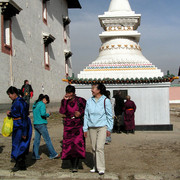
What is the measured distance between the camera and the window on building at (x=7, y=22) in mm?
11438

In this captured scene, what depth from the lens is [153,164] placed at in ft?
17.7

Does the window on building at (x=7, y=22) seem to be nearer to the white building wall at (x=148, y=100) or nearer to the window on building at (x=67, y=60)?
the white building wall at (x=148, y=100)

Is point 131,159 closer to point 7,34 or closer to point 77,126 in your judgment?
point 77,126

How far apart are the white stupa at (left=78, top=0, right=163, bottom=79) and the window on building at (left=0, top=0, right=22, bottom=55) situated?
3827mm

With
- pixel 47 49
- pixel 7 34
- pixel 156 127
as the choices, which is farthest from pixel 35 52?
pixel 156 127

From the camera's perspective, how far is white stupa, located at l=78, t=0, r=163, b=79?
1071cm

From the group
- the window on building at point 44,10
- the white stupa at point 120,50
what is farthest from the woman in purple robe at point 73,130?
the window on building at point 44,10

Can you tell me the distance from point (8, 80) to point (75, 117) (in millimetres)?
7916

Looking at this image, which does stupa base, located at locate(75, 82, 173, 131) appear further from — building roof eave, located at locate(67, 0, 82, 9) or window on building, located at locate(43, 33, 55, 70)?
building roof eave, located at locate(67, 0, 82, 9)

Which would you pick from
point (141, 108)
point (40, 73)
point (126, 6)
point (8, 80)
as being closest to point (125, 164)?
point (141, 108)

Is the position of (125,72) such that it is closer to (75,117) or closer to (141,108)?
(141,108)

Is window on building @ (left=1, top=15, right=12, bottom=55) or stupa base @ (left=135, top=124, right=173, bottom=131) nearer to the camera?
stupa base @ (left=135, top=124, right=173, bottom=131)

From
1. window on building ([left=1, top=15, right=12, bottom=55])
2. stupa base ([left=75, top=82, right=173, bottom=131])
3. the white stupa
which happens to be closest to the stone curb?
stupa base ([left=75, top=82, right=173, bottom=131])

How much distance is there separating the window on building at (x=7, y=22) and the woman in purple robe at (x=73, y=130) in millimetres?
7523
